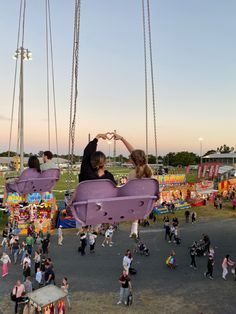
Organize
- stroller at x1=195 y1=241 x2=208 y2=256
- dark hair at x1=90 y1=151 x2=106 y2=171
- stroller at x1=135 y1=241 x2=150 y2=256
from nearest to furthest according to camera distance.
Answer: dark hair at x1=90 y1=151 x2=106 y2=171 → stroller at x1=195 y1=241 x2=208 y2=256 → stroller at x1=135 y1=241 x2=150 y2=256

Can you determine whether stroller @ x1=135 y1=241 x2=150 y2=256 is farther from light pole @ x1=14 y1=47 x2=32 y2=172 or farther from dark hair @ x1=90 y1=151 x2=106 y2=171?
dark hair @ x1=90 y1=151 x2=106 y2=171

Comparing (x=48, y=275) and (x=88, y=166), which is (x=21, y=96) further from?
(x=88, y=166)

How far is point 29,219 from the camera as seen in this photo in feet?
75.3

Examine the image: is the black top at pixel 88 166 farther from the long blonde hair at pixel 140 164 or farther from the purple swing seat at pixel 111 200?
the long blonde hair at pixel 140 164

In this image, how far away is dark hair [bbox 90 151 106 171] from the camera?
3561mm

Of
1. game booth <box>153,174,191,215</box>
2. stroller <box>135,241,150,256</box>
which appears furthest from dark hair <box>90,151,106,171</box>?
game booth <box>153,174,191,215</box>

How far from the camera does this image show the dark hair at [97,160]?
356cm

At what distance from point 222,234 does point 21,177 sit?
20218 mm

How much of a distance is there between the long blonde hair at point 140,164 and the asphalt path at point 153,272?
9.39m

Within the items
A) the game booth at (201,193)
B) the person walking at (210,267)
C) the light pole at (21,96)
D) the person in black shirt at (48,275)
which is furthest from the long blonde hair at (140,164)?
the game booth at (201,193)

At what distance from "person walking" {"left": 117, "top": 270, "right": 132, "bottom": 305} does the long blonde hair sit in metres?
8.94

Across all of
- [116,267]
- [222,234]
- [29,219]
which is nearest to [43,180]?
[116,267]

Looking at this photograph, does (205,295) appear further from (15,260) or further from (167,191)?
A: (167,191)

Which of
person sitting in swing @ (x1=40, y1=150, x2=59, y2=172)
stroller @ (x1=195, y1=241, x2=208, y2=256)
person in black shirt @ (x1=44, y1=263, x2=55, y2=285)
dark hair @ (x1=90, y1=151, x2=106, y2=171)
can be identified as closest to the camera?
dark hair @ (x1=90, y1=151, x2=106, y2=171)
